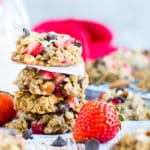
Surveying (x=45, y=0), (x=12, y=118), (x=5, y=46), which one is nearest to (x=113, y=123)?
(x=12, y=118)

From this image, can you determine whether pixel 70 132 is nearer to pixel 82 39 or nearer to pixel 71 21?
pixel 82 39

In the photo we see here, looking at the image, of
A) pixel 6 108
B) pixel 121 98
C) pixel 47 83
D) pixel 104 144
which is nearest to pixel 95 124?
pixel 104 144

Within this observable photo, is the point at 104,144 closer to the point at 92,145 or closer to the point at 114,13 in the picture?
the point at 92,145

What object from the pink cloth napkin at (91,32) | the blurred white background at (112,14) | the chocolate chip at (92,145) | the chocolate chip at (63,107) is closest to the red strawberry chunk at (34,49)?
the chocolate chip at (63,107)

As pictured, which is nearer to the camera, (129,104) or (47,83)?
(47,83)

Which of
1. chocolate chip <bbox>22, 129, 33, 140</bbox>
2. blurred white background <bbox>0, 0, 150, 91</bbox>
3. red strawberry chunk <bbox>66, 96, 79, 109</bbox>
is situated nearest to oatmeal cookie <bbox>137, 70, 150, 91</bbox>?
red strawberry chunk <bbox>66, 96, 79, 109</bbox>

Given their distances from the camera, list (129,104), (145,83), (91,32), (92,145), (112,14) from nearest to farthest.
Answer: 1. (92,145)
2. (129,104)
3. (145,83)
4. (91,32)
5. (112,14)
